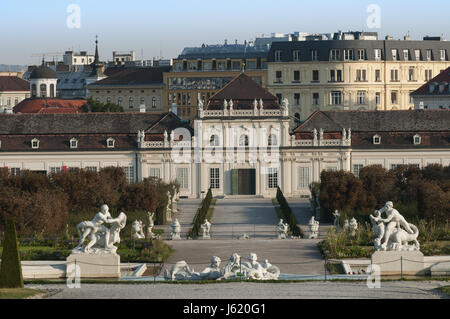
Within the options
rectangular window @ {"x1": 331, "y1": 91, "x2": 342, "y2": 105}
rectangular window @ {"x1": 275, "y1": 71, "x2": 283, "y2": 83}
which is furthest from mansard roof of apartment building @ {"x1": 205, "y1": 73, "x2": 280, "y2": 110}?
rectangular window @ {"x1": 275, "y1": 71, "x2": 283, "y2": 83}

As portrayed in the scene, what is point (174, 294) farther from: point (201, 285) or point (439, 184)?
point (439, 184)

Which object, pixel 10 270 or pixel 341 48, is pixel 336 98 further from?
pixel 10 270

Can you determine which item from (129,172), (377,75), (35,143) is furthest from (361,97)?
(35,143)

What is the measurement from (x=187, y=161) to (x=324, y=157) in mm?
9538

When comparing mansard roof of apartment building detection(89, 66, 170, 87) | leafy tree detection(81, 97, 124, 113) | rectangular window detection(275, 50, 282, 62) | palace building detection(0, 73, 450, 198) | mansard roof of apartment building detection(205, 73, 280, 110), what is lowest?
palace building detection(0, 73, 450, 198)

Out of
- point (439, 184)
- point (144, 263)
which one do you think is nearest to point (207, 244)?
point (144, 263)

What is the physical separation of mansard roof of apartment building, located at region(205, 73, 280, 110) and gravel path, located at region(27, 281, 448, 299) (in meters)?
50.6

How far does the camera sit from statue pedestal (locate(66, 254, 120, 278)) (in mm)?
55969

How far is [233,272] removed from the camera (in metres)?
53.2

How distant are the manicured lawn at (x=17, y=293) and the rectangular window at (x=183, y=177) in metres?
51.6

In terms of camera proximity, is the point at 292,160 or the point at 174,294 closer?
the point at 174,294

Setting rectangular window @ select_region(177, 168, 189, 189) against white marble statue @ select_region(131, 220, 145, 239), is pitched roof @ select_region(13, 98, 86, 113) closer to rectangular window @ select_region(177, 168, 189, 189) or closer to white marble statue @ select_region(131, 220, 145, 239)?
rectangular window @ select_region(177, 168, 189, 189)

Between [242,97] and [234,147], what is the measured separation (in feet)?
12.4

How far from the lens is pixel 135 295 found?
160 feet
